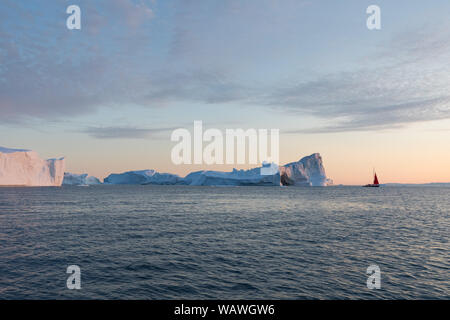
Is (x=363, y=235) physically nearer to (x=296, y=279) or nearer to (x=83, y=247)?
(x=296, y=279)

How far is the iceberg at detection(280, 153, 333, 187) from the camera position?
159 metres

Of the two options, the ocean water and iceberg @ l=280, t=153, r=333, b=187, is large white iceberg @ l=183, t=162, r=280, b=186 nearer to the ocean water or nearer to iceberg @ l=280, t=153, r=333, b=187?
iceberg @ l=280, t=153, r=333, b=187

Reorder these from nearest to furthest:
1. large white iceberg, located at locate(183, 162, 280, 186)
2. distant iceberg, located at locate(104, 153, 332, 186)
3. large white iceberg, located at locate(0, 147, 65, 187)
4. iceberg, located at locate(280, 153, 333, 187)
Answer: large white iceberg, located at locate(0, 147, 65, 187) < distant iceberg, located at locate(104, 153, 332, 186) < large white iceberg, located at locate(183, 162, 280, 186) < iceberg, located at locate(280, 153, 333, 187)

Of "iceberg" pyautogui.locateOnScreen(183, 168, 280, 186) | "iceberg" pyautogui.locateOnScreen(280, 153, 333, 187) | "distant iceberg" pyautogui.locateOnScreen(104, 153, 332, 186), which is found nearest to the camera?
"distant iceberg" pyautogui.locateOnScreen(104, 153, 332, 186)

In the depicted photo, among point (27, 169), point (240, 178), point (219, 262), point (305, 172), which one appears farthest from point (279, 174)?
point (219, 262)

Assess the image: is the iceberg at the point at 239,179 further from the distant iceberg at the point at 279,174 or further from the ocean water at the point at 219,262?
the ocean water at the point at 219,262

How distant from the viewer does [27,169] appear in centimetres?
11869

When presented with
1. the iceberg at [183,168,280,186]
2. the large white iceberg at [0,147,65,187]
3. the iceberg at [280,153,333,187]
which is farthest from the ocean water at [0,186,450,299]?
the iceberg at [280,153,333,187]

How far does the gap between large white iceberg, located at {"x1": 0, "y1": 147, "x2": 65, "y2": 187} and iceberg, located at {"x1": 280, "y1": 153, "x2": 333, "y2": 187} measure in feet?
387

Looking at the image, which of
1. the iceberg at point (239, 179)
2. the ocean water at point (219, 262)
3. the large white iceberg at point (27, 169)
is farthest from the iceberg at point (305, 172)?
the ocean water at point (219, 262)

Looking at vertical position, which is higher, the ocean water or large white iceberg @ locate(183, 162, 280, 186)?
large white iceberg @ locate(183, 162, 280, 186)

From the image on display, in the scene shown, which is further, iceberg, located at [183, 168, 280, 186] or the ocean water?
iceberg, located at [183, 168, 280, 186]
